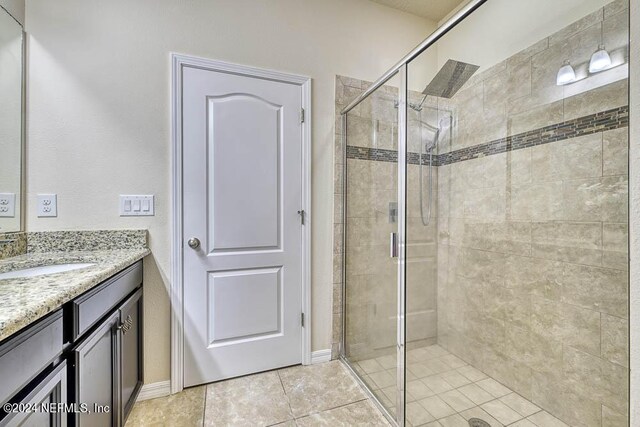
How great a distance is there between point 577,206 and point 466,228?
0.60m

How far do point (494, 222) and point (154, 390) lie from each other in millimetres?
2320

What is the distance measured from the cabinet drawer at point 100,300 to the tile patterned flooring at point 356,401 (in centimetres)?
77

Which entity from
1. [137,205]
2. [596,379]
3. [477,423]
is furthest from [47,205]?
[596,379]

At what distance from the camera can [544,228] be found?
→ 1481mm

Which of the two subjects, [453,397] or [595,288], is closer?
[595,288]

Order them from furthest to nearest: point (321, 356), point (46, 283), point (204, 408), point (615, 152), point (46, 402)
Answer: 1. point (321, 356)
2. point (204, 408)
3. point (615, 152)
4. point (46, 283)
5. point (46, 402)

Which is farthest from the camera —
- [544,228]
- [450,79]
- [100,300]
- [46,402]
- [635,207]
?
[450,79]

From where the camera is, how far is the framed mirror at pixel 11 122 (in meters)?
1.39

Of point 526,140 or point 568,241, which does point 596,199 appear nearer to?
point 568,241

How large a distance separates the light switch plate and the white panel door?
0.20m

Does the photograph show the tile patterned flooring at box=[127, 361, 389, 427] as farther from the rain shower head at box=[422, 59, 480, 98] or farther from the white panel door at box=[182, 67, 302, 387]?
the rain shower head at box=[422, 59, 480, 98]

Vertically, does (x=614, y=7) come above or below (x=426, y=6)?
below

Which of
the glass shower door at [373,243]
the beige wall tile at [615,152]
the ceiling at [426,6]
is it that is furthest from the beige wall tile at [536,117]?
the ceiling at [426,6]

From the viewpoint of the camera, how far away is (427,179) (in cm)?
180
